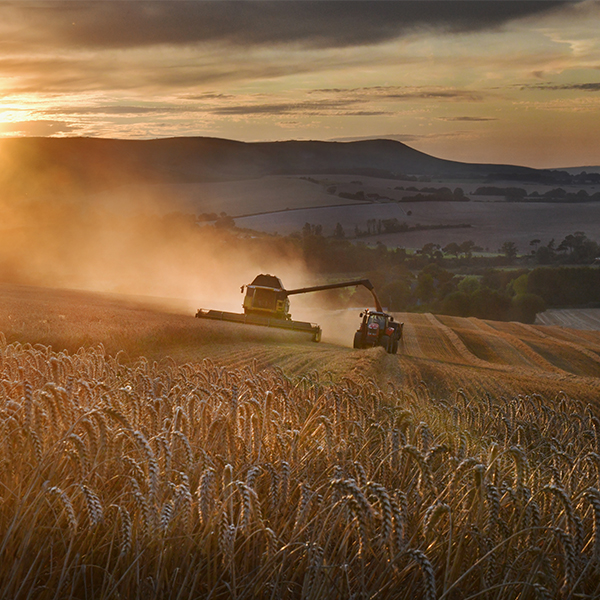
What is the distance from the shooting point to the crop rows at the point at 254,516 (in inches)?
111

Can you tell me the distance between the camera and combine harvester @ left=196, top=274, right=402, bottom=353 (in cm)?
2814

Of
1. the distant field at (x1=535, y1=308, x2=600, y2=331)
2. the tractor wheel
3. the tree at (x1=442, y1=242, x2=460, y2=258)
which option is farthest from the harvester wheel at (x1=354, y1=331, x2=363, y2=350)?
the tree at (x1=442, y1=242, x2=460, y2=258)

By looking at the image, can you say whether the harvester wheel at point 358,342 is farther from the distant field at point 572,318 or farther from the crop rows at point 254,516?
the distant field at point 572,318

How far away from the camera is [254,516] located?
9.60 feet

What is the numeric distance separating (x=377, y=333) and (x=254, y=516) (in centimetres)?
2517

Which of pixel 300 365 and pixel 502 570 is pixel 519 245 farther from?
pixel 502 570

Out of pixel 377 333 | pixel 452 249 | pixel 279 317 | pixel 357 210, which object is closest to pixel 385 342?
pixel 377 333

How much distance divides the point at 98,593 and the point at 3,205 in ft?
447

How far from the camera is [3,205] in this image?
4916 inches

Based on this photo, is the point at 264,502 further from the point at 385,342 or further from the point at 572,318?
the point at 572,318

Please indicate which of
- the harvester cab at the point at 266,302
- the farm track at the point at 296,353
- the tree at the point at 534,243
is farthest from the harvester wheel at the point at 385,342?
the tree at the point at 534,243

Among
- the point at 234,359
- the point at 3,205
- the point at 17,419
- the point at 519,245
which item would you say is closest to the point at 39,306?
the point at 234,359

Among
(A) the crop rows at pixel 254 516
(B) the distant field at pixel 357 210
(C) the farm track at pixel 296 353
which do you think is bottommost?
(C) the farm track at pixel 296 353

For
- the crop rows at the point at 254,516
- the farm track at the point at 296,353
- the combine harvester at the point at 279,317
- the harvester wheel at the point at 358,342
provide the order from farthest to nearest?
the harvester wheel at the point at 358,342
the combine harvester at the point at 279,317
the farm track at the point at 296,353
the crop rows at the point at 254,516
